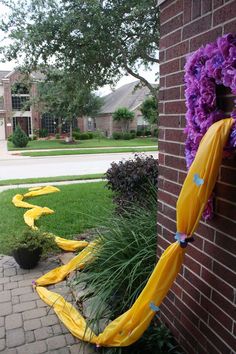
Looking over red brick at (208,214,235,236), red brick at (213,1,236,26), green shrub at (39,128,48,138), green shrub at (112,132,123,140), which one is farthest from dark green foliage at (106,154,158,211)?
A: green shrub at (39,128,48,138)

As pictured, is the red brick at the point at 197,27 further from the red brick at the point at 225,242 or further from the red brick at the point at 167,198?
the red brick at the point at 225,242

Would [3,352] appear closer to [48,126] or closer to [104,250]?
[104,250]

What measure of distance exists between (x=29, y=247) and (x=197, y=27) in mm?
3083

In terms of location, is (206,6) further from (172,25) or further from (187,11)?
(172,25)


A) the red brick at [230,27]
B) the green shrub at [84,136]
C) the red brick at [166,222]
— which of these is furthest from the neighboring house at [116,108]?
the red brick at [230,27]

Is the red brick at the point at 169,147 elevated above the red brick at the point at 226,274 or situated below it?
above

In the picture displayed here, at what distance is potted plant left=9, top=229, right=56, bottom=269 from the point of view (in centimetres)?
406

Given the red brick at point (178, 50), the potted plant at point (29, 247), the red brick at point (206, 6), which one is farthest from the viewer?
the potted plant at point (29, 247)

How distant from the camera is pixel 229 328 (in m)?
1.86

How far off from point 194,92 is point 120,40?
20.8 feet

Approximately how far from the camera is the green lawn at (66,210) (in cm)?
559

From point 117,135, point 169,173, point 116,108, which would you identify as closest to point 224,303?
point 169,173

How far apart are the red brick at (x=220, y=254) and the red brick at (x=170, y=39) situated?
132 cm

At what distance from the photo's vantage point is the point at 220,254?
1925 millimetres
